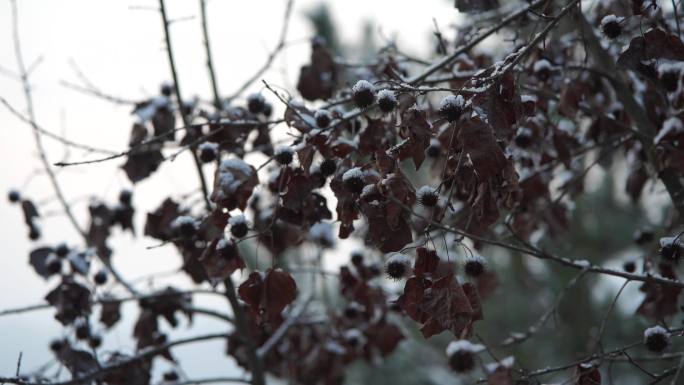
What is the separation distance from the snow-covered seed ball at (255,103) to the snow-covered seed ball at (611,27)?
3.60ft

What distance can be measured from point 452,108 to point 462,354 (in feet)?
2.10

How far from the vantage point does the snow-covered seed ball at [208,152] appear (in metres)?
2.09

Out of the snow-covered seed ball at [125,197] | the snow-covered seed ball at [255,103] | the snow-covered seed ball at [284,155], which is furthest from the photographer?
the snow-covered seed ball at [125,197]

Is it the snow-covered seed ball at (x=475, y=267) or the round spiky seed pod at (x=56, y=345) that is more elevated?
the snow-covered seed ball at (x=475, y=267)

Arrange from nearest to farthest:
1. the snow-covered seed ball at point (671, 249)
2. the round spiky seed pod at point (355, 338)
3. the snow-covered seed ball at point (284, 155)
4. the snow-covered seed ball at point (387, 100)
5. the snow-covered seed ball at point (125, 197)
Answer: the snow-covered seed ball at point (387, 100)
the snow-covered seed ball at point (671, 249)
the snow-covered seed ball at point (284, 155)
the snow-covered seed ball at point (125, 197)
the round spiky seed pod at point (355, 338)

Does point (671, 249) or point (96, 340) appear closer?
point (671, 249)

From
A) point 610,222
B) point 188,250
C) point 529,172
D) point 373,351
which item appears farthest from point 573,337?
point 188,250

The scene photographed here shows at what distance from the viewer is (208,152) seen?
2.09 metres

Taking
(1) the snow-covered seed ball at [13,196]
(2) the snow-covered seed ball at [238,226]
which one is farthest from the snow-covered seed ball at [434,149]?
(1) the snow-covered seed ball at [13,196]

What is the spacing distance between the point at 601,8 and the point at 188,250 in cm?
186

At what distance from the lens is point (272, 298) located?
1.71 meters

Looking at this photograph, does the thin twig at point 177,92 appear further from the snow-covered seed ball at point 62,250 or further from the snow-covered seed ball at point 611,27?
the snow-covered seed ball at point 611,27

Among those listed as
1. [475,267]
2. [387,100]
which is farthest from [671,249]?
[387,100]

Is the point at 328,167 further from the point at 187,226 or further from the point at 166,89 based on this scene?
the point at 166,89
